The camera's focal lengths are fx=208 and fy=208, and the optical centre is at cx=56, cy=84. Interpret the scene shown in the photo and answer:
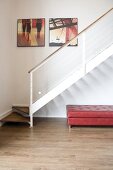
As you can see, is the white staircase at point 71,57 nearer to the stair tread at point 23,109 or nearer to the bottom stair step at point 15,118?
the stair tread at point 23,109

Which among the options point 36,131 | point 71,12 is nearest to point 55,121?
point 36,131

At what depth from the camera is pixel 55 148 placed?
3.37 meters

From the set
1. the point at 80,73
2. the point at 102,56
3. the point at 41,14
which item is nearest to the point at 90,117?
the point at 80,73

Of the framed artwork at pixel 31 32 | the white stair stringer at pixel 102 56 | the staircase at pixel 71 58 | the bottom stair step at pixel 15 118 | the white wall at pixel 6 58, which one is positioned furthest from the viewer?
the framed artwork at pixel 31 32

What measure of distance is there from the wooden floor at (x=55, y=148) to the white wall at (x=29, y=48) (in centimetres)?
108

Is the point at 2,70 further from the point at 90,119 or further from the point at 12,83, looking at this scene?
the point at 90,119

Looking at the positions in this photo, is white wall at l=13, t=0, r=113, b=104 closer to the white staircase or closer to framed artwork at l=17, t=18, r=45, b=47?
framed artwork at l=17, t=18, r=45, b=47

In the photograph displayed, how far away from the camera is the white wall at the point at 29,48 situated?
17.7ft

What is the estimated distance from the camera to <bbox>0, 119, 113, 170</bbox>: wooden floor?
A: 278 centimetres

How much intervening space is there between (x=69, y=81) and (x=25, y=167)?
232cm

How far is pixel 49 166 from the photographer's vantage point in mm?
2727

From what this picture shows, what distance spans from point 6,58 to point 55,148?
112 inches

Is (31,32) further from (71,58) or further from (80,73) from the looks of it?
(80,73)

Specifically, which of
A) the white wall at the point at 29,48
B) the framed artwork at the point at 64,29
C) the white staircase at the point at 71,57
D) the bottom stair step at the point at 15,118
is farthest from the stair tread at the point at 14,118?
the framed artwork at the point at 64,29
